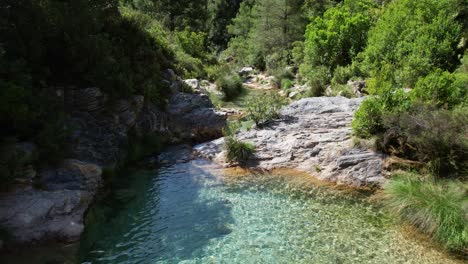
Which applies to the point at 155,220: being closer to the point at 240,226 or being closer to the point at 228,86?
the point at 240,226

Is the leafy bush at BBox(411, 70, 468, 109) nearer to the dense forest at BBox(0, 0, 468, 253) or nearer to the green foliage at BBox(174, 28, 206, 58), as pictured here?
the dense forest at BBox(0, 0, 468, 253)

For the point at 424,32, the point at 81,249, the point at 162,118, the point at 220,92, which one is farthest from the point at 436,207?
the point at 220,92

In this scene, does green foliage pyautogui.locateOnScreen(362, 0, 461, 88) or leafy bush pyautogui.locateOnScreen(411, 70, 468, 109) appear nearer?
leafy bush pyautogui.locateOnScreen(411, 70, 468, 109)

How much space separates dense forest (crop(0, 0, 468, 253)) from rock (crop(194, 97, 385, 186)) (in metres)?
0.82

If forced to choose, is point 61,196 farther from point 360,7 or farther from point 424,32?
point 360,7

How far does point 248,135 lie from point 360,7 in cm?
1882

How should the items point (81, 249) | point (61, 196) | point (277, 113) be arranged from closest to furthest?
1. point (81, 249)
2. point (61, 196)
3. point (277, 113)

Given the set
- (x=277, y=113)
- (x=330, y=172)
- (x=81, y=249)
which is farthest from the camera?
(x=277, y=113)

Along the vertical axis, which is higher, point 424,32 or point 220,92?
point 424,32

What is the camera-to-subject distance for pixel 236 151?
45.1 ft

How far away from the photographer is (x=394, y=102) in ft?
40.7

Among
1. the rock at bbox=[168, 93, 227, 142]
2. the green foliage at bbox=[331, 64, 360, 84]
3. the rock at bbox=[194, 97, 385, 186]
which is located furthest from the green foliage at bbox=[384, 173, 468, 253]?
the green foliage at bbox=[331, 64, 360, 84]

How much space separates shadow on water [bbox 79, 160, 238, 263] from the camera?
8.35m

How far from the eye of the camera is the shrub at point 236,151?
13.7m
